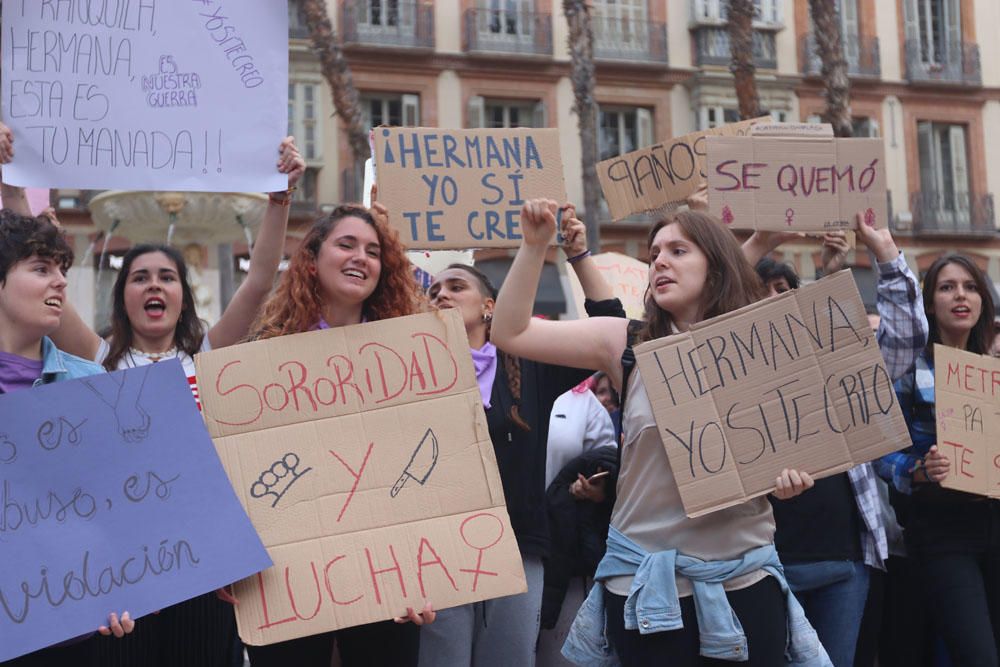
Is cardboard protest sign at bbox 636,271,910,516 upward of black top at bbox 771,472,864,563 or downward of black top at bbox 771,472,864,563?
upward

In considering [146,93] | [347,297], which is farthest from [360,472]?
[146,93]

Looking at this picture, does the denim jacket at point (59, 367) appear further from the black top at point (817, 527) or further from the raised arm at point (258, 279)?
the black top at point (817, 527)

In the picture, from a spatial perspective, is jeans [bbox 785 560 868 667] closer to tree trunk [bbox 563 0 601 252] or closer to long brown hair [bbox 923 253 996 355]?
long brown hair [bbox 923 253 996 355]

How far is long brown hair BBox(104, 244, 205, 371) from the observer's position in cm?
407

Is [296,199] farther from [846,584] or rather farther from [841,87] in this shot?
[846,584]

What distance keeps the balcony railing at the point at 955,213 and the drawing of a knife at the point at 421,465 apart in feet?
82.4

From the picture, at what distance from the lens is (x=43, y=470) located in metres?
3.00

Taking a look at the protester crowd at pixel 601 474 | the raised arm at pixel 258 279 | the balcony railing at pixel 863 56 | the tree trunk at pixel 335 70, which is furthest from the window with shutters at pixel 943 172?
the raised arm at pixel 258 279

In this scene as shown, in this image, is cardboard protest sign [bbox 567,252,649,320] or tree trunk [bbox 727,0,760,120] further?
tree trunk [bbox 727,0,760,120]

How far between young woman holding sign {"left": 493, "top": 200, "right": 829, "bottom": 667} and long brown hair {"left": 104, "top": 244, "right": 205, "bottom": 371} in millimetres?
1279

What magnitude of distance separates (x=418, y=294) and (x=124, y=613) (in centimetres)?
124

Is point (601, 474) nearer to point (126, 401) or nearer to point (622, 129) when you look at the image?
point (126, 401)

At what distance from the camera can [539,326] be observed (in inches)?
132

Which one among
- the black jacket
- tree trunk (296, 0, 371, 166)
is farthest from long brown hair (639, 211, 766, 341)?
tree trunk (296, 0, 371, 166)
